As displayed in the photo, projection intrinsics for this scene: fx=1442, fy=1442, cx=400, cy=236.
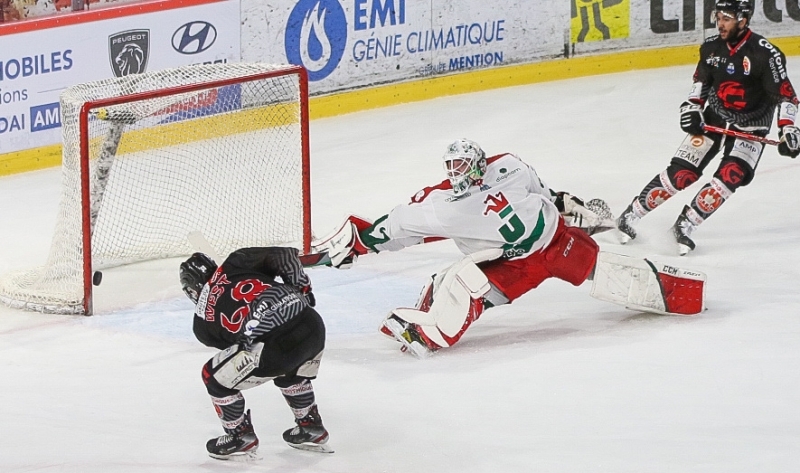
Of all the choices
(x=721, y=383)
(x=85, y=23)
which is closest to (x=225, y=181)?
(x=85, y=23)

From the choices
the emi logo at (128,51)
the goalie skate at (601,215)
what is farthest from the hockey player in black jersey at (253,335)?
the emi logo at (128,51)

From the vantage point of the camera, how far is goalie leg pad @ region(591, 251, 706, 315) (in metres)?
5.89

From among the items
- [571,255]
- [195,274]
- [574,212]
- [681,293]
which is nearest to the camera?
[195,274]

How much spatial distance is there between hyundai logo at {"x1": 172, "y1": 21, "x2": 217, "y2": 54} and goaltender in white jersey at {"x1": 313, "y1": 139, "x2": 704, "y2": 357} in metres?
3.07

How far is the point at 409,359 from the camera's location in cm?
562

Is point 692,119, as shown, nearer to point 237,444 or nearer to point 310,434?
point 310,434

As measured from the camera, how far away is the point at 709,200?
22.7ft

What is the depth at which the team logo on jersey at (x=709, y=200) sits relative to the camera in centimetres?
690

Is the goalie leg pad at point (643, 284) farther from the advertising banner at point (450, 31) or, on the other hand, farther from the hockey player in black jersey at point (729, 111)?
the advertising banner at point (450, 31)

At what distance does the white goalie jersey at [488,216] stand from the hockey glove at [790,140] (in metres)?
1.53

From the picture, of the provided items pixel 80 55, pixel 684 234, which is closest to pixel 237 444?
pixel 684 234

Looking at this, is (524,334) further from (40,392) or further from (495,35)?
(495,35)

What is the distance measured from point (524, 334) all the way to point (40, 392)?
1946mm

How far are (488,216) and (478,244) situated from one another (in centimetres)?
16
